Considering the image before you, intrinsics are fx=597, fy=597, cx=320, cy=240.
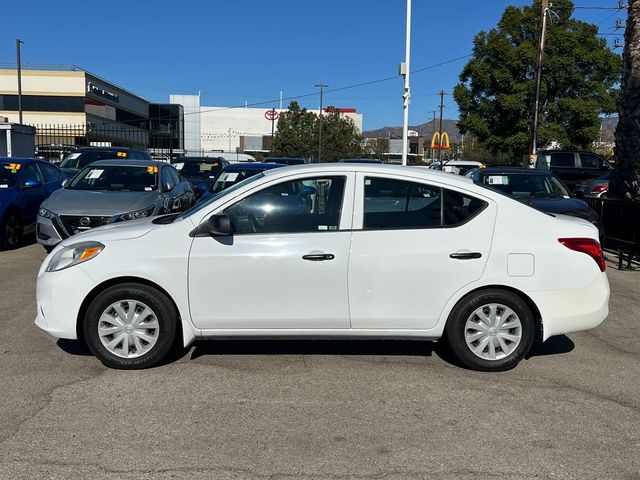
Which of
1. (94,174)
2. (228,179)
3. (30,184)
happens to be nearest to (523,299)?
(228,179)

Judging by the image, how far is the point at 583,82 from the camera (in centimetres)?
3231

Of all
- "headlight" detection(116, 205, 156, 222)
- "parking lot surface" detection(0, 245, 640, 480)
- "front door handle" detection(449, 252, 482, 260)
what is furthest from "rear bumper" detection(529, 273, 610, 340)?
"headlight" detection(116, 205, 156, 222)

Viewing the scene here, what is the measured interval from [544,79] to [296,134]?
3574 centimetres

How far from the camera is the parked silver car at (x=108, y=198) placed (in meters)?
8.73

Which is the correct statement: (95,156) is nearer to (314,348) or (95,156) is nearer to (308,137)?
(314,348)

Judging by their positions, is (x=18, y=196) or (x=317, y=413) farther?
(x=18, y=196)

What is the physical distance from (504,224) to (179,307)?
2727 mm

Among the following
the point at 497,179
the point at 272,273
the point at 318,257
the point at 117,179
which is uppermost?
the point at 497,179

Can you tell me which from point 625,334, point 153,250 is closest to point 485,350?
point 625,334

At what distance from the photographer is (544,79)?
3212 cm

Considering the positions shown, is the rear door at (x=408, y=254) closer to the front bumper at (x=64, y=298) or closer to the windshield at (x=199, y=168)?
the front bumper at (x=64, y=298)

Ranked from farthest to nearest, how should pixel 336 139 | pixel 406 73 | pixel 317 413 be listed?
pixel 336 139, pixel 406 73, pixel 317 413

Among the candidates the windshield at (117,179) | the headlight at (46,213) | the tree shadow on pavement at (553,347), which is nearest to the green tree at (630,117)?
the tree shadow on pavement at (553,347)

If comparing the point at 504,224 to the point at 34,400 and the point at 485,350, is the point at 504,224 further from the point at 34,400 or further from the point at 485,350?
the point at 34,400
